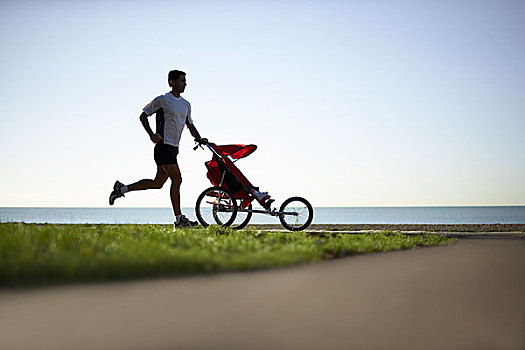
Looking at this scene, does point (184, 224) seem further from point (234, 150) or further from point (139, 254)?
point (139, 254)

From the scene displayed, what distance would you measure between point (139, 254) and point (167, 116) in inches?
160

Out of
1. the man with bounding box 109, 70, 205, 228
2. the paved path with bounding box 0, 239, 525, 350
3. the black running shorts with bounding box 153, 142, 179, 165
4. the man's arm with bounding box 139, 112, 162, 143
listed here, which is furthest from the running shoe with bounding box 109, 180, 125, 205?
the paved path with bounding box 0, 239, 525, 350

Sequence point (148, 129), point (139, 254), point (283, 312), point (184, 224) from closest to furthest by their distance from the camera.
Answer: point (283, 312), point (139, 254), point (148, 129), point (184, 224)

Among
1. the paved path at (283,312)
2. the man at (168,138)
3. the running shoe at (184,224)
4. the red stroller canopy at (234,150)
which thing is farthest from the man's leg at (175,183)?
the paved path at (283,312)

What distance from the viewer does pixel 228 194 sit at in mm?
8914

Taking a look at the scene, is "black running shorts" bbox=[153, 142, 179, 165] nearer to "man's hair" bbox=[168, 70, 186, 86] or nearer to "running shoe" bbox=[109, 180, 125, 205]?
"running shoe" bbox=[109, 180, 125, 205]

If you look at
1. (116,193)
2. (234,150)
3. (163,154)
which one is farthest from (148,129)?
(234,150)

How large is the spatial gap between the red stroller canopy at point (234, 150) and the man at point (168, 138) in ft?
2.39

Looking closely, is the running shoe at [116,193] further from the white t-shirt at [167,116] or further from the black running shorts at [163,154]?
the white t-shirt at [167,116]

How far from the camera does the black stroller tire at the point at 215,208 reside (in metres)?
8.95

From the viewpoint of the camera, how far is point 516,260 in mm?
5277

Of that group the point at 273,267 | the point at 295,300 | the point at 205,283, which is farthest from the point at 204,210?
the point at 295,300

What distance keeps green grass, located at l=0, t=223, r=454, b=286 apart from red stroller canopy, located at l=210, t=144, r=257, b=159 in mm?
2344

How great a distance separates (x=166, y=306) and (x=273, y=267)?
164cm
